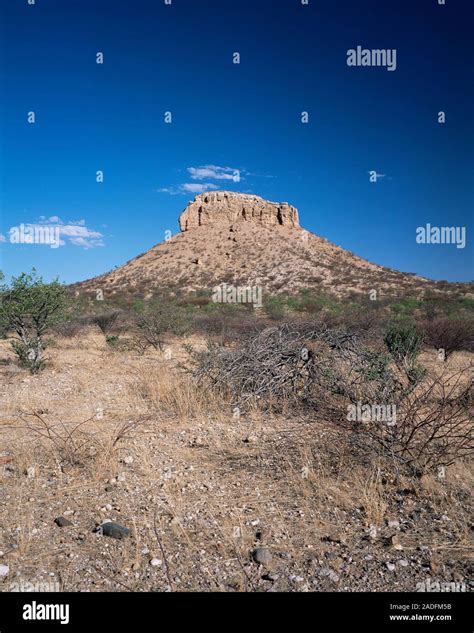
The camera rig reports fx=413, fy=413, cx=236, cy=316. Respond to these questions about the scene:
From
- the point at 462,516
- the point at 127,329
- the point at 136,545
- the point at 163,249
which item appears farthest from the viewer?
the point at 163,249

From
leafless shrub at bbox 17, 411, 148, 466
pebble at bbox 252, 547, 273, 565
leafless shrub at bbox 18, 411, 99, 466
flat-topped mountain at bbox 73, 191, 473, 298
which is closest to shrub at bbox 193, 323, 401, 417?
leafless shrub at bbox 17, 411, 148, 466

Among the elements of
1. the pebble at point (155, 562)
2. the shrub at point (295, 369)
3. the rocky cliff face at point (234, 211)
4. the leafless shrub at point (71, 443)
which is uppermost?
the rocky cliff face at point (234, 211)

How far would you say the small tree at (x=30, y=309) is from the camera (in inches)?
385

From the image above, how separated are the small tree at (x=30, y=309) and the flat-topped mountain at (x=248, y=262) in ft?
90.7

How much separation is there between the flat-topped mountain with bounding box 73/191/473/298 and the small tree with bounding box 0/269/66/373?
2766 cm

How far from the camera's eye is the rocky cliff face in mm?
56188

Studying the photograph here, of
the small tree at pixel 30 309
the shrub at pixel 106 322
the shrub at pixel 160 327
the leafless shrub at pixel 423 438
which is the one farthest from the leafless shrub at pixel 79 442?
the shrub at pixel 106 322

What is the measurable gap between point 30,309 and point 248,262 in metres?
36.9

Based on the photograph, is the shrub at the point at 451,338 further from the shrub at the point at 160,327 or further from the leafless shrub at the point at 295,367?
the shrub at the point at 160,327
